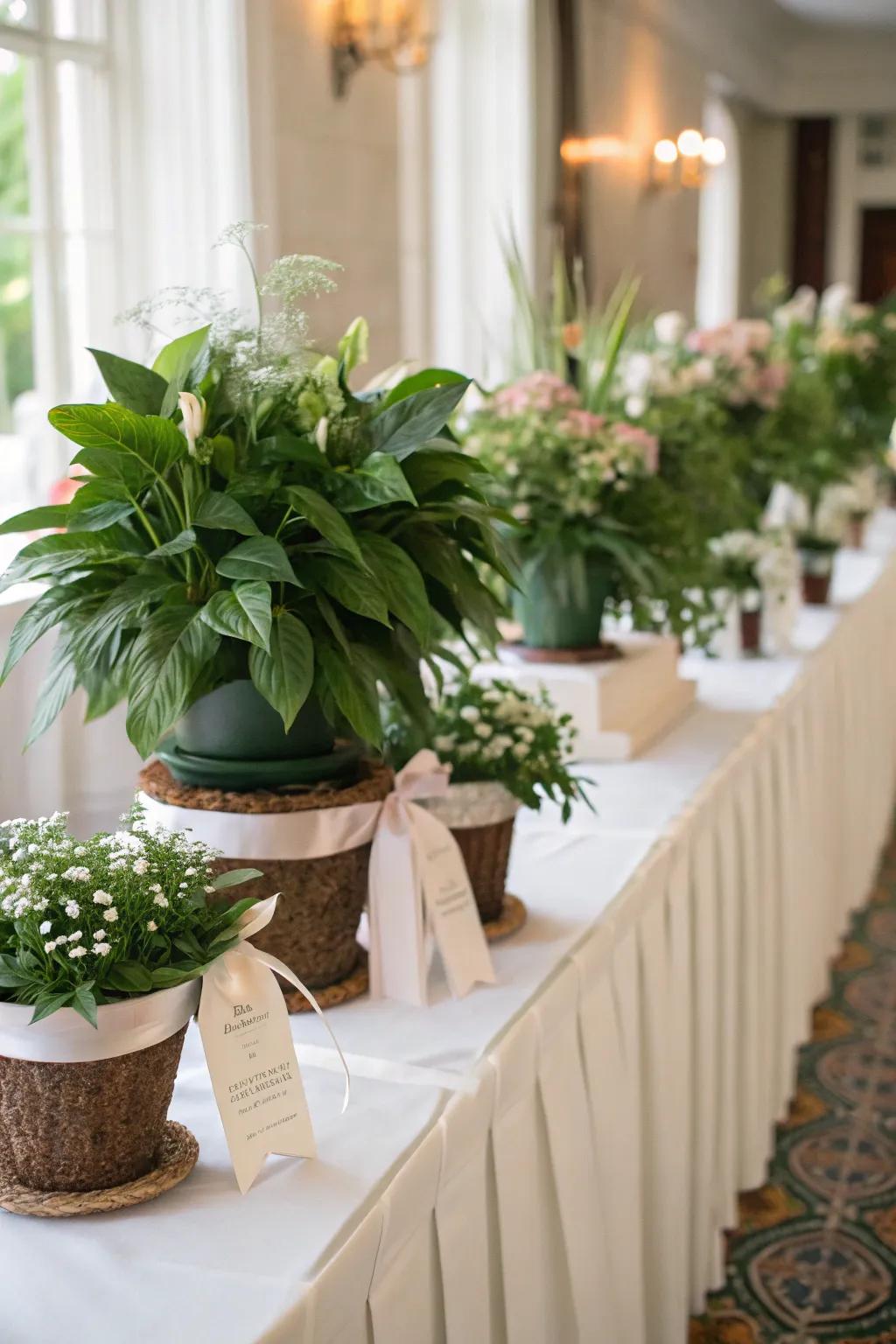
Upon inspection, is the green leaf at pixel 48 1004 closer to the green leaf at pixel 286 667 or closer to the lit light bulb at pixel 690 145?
the green leaf at pixel 286 667

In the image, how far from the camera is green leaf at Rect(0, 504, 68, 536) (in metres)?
1.24

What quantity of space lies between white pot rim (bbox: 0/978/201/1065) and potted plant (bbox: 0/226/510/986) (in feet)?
0.84

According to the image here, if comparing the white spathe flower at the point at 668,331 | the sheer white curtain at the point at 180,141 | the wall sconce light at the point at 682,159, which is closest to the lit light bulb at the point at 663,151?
the wall sconce light at the point at 682,159

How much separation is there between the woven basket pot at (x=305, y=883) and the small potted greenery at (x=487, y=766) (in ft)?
0.46

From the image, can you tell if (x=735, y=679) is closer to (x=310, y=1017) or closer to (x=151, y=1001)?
(x=310, y=1017)

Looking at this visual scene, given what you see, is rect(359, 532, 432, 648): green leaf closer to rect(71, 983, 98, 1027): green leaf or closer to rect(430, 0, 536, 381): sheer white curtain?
rect(71, 983, 98, 1027): green leaf

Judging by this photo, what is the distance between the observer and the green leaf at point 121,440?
3.77 feet

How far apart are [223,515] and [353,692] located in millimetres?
184

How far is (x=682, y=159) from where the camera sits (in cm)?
650

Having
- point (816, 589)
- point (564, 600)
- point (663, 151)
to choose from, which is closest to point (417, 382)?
point (564, 600)

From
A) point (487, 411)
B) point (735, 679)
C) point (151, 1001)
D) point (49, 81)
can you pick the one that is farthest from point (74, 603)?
point (49, 81)

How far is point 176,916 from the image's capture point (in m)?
1.03

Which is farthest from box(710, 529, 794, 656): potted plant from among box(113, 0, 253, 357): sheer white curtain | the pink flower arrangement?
box(113, 0, 253, 357): sheer white curtain

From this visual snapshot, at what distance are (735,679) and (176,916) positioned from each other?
6.11 ft
